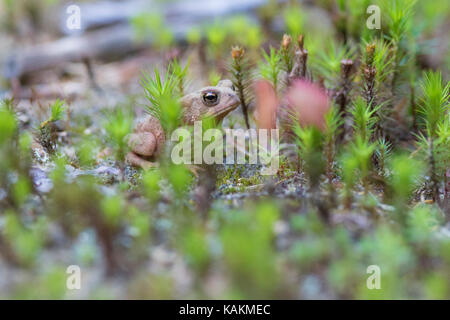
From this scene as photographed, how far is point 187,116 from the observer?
Answer: 8.29 feet

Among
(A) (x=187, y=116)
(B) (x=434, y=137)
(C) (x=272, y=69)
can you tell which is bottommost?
(B) (x=434, y=137)

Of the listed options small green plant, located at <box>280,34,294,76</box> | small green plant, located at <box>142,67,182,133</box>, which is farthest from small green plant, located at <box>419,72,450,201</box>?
small green plant, located at <box>142,67,182,133</box>

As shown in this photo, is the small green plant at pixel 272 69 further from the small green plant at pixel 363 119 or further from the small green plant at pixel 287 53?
the small green plant at pixel 363 119

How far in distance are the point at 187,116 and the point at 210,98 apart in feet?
0.61

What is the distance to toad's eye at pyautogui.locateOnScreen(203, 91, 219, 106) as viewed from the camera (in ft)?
8.06

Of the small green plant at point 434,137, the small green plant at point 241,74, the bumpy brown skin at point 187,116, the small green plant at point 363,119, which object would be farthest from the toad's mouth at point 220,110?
the small green plant at point 434,137

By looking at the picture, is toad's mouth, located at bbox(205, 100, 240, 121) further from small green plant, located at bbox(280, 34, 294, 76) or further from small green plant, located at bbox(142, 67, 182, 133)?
small green plant, located at bbox(280, 34, 294, 76)

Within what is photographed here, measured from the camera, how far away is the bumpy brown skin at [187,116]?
8.07ft

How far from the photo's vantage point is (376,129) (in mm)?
2498

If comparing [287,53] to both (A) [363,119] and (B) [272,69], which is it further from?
(A) [363,119]

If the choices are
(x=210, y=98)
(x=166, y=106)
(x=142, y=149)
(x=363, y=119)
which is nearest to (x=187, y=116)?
(x=210, y=98)
